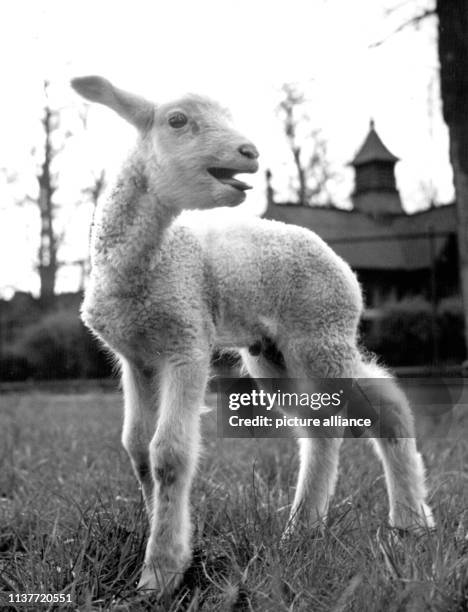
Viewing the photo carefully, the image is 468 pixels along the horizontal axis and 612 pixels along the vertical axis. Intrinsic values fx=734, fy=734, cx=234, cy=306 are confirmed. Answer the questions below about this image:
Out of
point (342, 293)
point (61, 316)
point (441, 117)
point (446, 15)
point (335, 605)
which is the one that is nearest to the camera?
point (335, 605)

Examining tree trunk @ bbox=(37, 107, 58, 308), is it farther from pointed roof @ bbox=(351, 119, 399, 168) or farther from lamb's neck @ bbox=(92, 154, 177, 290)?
pointed roof @ bbox=(351, 119, 399, 168)

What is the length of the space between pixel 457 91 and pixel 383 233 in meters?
3.87

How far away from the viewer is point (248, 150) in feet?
7.50

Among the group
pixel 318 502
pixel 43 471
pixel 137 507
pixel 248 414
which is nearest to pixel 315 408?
pixel 248 414

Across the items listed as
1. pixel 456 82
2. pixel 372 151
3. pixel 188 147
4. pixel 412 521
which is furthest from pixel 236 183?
pixel 372 151

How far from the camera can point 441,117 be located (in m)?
4.64

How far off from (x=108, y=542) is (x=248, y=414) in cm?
69

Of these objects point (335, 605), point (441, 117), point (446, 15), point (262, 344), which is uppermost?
point (446, 15)

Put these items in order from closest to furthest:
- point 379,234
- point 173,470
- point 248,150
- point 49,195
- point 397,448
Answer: point 248,150 → point 173,470 → point 397,448 → point 49,195 → point 379,234

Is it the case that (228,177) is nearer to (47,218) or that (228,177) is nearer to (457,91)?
(47,218)

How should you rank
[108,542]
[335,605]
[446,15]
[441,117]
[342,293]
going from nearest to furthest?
[335,605], [108,542], [342,293], [446,15], [441,117]

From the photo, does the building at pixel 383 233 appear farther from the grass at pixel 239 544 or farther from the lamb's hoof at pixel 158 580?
the lamb's hoof at pixel 158 580

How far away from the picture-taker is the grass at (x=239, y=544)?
210 centimetres

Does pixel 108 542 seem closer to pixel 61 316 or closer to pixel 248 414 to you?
pixel 248 414
